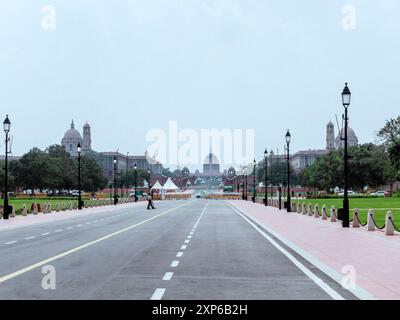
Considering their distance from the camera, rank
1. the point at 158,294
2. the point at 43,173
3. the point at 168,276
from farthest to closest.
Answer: the point at 43,173 → the point at 168,276 → the point at 158,294

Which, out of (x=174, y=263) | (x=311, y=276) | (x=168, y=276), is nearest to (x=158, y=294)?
(x=168, y=276)

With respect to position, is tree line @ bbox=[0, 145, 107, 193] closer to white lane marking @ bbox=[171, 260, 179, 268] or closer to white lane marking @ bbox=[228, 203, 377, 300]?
white lane marking @ bbox=[228, 203, 377, 300]

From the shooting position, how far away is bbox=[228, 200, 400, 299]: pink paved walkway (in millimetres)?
12102

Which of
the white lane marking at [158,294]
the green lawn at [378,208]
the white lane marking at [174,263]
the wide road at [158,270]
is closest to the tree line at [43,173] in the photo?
the green lawn at [378,208]

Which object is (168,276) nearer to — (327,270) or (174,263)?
(174,263)

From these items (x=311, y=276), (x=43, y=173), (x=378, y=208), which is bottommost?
(x=311, y=276)

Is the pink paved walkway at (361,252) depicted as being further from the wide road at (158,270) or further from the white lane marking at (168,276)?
the white lane marking at (168,276)

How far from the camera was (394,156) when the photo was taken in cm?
5838

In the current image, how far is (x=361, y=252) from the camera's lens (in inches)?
718

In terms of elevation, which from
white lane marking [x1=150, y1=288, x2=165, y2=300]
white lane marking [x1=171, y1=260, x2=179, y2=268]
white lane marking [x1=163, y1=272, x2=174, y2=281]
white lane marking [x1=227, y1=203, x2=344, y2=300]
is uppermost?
white lane marking [x1=150, y1=288, x2=165, y2=300]

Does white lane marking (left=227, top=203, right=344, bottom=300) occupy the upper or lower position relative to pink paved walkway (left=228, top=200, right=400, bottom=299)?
lower

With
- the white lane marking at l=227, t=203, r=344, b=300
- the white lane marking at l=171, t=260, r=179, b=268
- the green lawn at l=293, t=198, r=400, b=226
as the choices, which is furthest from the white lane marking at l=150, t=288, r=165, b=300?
the green lawn at l=293, t=198, r=400, b=226
